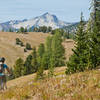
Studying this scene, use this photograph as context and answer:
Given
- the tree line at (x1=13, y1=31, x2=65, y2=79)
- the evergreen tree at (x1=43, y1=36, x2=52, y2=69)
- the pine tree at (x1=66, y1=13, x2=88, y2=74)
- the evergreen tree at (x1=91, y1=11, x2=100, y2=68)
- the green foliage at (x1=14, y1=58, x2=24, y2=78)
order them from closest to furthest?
the evergreen tree at (x1=91, y1=11, x2=100, y2=68) → the pine tree at (x1=66, y1=13, x2=88, y2=74) → the tree line at (x1=13, y1=31, x2=65, y2=79) → the evergreen tree at (x1=43, y1=36, x2=52, y2=69) → the green foliage at (x1=14, y1=58, x2=24, y2=78)

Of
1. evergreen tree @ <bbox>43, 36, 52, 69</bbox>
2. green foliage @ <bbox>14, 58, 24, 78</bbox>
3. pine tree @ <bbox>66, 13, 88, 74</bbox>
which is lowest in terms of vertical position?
green foliage @ <bbox>14, 58, 24, 78</bbox>

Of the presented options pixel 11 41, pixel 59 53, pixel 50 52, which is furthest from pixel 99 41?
pixel 11 41

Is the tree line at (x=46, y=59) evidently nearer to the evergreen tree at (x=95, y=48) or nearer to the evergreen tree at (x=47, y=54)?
the evergreen tree at (x=47, y=54)

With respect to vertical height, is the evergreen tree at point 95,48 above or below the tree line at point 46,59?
above

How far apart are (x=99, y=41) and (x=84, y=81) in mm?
19558

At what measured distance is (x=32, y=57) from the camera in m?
114

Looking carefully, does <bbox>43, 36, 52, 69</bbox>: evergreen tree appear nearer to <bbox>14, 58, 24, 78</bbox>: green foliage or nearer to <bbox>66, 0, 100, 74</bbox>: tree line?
<bbox>14, 58, 24, 78</bbox>: green foliage

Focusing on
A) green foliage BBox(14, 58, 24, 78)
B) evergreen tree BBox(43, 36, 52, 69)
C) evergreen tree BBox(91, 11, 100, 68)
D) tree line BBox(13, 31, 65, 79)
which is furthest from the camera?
green foliage BBox(14, 58, 24, 78)

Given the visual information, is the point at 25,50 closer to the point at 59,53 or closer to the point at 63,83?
the point at 59,53

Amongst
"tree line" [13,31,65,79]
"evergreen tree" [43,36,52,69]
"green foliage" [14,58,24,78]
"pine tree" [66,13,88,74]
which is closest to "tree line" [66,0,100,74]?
"pine tree" [66,13,88,74]

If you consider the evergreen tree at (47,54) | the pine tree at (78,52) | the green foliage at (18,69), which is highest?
the pine tree at (78,52)

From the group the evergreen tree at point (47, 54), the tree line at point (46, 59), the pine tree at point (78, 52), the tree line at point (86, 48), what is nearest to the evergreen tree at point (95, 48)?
the tree line at point (86, 48)

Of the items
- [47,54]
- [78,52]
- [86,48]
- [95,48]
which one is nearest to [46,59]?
[47,54]

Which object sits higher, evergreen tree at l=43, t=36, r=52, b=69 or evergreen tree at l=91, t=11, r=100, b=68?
evergreen tree at l=91, t=11, r=100, b=68
